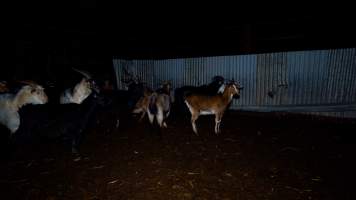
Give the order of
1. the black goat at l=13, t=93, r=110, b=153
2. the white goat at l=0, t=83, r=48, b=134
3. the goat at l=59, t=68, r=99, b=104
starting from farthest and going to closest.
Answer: the goat at l=59, t=68, r=99, b=104
the white goat at l=0, t=83, r=48, b=134
the black goat at l=13, t=93, r=110, b=153

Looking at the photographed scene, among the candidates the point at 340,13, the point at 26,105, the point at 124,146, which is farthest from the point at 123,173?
the point at 340,13

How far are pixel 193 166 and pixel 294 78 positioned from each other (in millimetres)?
6640

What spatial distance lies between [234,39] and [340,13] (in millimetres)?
6112

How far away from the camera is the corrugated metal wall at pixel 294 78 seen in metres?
9.87

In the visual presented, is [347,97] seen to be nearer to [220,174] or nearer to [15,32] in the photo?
[220,174]

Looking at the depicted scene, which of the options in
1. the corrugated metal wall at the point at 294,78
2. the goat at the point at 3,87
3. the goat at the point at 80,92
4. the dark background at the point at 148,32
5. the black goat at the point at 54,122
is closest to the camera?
the black goat at the point at 54,122

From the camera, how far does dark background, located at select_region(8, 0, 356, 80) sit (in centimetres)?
1255

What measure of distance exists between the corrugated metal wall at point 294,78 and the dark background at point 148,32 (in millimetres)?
1524

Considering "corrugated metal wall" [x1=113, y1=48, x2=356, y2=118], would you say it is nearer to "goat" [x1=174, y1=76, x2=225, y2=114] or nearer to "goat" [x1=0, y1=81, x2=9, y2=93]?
"goat" [x1=174, y1=76, x2=225, y2=114]

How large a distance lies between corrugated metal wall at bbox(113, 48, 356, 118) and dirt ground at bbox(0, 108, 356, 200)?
1.53 meters

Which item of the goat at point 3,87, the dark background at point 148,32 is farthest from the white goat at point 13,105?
the dark background at point 148,32

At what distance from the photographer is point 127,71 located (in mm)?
14852

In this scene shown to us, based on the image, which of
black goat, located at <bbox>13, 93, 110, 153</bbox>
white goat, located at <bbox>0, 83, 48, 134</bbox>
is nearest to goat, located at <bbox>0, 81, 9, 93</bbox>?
white goat, located at <bbox>0, 83, 48, 134</bbox>

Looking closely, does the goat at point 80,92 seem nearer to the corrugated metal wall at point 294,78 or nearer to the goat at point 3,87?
the goat at point 3,87
